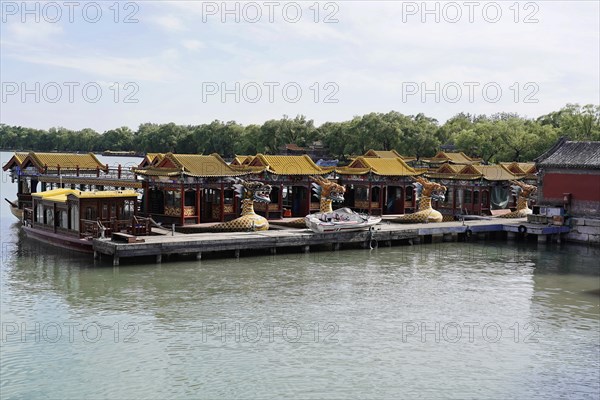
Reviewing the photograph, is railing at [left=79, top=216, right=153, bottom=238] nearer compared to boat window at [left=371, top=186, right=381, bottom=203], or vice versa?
railing at [left=79, top=216, right=153, bottom=238]

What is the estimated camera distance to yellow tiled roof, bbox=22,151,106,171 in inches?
1754

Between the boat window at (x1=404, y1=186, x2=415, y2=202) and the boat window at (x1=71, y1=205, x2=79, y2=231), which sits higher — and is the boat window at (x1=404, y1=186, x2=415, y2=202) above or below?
above

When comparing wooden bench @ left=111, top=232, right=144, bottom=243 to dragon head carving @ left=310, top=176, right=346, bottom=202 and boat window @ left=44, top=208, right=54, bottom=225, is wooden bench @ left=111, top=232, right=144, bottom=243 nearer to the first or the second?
boat window @ left=44, top=208, right=54, bottom=225

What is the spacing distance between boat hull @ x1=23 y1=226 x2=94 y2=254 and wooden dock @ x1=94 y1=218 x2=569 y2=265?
99 cm

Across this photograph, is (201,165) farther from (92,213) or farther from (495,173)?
(495,173)

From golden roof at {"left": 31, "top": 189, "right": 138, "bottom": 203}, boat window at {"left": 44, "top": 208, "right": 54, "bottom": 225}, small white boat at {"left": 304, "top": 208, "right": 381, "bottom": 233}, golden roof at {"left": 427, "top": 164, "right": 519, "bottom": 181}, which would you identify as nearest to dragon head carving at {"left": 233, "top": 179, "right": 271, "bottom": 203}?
small white boat at {"left": 304, "top": 208, "right": 381, "bottom": 233}

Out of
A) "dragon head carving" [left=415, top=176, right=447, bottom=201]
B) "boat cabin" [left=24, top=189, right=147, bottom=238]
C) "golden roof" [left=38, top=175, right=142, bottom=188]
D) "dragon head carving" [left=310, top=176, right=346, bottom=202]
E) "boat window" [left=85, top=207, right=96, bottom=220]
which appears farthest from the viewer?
"golden roof" [left=38, top=175, right=142, bottom=188]

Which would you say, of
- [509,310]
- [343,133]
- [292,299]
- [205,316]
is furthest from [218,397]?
[343,133]

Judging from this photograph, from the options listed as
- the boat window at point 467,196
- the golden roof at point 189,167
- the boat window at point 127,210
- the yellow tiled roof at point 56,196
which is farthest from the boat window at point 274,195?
the boat window at point 467,196

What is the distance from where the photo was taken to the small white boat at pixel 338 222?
111ft

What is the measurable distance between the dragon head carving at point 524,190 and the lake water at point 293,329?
45.4 ft

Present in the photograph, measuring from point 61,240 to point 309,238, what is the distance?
1162 cm

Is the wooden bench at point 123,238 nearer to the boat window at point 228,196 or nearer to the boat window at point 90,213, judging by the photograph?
the boat window at point 90,213

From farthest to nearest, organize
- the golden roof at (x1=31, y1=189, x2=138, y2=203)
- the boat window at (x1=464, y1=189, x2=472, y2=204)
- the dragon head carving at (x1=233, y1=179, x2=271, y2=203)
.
→ the boat window at (x1=464, y1=189, x2=472, y2=204)
the dragon head carving at (x1=233, y1=179, x2=271, y2=203)
the golden roof at (x1=31, y1=189, x2=138, y2=203)
